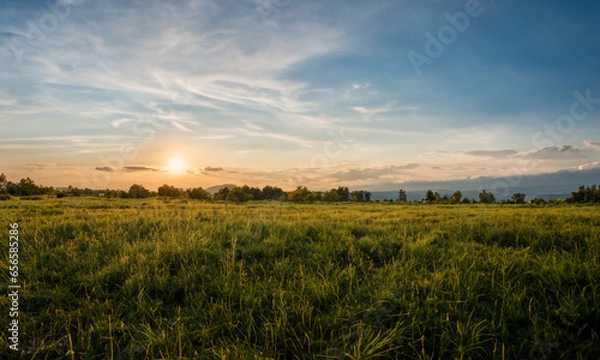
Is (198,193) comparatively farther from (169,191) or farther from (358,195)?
(358,195)

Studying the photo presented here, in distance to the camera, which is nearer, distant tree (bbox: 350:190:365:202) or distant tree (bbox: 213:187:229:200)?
distant tree (bbox: 213:187:229:200)

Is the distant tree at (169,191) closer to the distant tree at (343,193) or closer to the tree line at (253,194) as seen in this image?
the tree line at (253,194)

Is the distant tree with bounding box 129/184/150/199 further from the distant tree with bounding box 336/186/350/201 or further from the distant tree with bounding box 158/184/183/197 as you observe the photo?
the distant tree with bounding box 336/186/350/201

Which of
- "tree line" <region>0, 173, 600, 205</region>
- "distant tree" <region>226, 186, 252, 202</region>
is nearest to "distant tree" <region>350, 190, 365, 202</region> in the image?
"tree line" <region>0, 173, 600, 205</region>

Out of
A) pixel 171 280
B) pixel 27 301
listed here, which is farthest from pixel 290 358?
pixel 27 301

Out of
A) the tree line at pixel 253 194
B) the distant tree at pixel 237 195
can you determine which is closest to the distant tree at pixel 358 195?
the tree line at pixel 253 194

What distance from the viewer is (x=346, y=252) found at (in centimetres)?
593

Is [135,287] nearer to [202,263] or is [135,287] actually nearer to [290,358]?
[202,263]

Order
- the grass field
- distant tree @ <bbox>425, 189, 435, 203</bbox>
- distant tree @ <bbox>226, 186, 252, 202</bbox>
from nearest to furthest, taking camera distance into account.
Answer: the grass field, distant tree @ <bbox>226, 186, 252, 202</bbox>, distant tree @ <bbox>425, 189, 435, 203</bbox>

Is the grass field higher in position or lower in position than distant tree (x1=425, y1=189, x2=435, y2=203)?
lower
